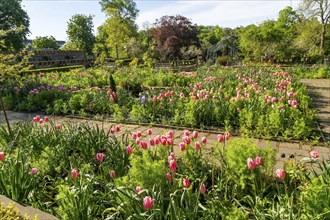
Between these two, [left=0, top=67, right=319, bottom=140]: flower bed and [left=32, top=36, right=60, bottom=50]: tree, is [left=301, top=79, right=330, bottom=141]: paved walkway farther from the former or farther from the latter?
[left=32, top=36, right=60, bottom=50]: tree

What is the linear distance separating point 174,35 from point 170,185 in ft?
89.5

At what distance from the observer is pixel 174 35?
27875mm

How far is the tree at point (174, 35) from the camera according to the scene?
27750mm

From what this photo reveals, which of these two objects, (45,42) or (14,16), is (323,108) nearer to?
(14,16)

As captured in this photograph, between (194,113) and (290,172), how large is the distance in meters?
3.09

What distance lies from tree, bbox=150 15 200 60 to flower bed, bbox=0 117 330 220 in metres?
25.6

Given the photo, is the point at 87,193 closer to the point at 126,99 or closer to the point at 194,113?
the point at 194,113

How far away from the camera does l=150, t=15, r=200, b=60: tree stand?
91.0 feet

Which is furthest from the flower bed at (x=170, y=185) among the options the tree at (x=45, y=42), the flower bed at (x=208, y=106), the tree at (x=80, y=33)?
the tree at (x=45, y=42)

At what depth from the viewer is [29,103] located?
7.80 meters

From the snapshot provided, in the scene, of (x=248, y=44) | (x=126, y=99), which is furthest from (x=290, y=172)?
(x=248, y=44)

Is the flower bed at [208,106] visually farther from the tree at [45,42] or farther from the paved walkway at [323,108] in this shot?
the tree at [45,42]

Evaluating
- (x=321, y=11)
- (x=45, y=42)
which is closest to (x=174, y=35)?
(x=321, y=11)

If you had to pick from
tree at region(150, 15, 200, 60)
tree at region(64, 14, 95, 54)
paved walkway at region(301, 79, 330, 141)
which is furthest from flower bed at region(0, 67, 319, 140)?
tree at region(64, 14, 95, 54)
